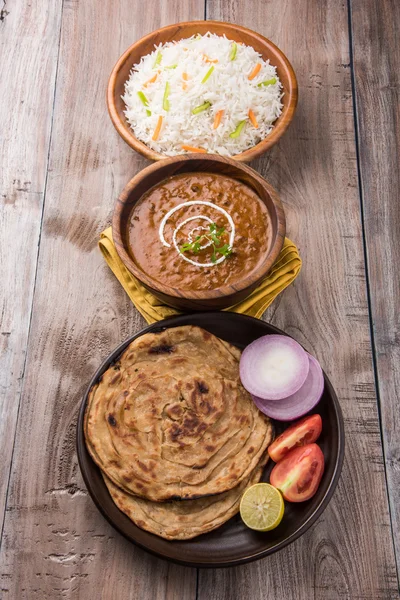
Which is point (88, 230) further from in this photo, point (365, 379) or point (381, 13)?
point (381, 13)

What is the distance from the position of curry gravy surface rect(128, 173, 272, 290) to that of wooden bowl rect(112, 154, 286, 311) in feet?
0.11

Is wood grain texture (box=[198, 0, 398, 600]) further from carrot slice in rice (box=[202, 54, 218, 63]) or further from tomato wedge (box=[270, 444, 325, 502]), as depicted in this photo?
carrot slice in rice (box=[202, 54, 218, 63])

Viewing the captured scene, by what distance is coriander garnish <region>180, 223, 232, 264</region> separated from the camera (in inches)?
122

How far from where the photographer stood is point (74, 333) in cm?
347

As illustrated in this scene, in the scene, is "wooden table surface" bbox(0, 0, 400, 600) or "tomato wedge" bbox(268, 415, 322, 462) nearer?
"tomato wedge" bbox(268, 415, 322, 462)

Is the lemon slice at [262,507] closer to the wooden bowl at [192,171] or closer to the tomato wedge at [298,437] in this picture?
the tomato wedge at [298,437]

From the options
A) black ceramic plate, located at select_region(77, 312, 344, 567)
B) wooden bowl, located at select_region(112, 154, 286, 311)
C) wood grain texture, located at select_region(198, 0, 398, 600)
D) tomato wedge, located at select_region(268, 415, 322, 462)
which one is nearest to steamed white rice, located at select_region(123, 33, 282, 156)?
wooden bowl, located at select_region(112, 154, 286, 311)

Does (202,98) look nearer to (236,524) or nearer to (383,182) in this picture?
(383,182)

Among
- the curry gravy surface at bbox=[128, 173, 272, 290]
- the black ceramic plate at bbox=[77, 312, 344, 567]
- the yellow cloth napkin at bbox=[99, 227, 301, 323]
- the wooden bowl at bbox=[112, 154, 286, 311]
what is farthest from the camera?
the yellow cloth napkin at bbox=[99, 227, 301, 323]

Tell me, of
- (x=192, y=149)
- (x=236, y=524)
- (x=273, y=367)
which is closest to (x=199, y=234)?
(x=192, y=149)

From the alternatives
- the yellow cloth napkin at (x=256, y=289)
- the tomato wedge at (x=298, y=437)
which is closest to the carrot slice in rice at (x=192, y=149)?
the yellow cloth napkin at (x=256, y=289)

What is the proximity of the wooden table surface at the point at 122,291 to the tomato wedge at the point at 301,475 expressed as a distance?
428 mm

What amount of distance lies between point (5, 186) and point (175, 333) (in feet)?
4.47

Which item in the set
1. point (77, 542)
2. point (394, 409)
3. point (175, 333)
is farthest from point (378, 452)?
point (77, 542)
